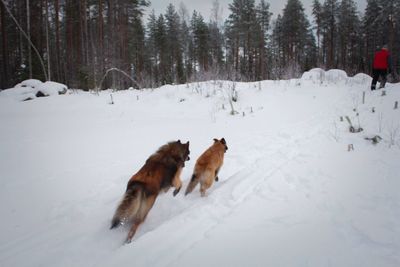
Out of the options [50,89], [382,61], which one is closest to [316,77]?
[382,61]

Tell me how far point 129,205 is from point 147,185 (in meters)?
0.30

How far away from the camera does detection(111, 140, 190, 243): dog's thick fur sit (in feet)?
7.75

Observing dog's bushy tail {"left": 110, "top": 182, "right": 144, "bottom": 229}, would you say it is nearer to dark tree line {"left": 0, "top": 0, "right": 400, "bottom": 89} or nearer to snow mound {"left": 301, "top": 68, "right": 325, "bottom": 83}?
snow mound {"left": 301, "top": 68, "right": 325, "bottom": 83}

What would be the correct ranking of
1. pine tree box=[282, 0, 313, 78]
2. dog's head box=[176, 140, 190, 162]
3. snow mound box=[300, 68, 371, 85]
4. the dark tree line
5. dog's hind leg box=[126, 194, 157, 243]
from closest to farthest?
dog's hind leg box=[126, 194, 157, 243] < dog's head box=[176, 140, 190, 162] < snow mound box=[300, 68, 371, 85] < the dark tree line < pine tree box=[282, 0, 313, 78]

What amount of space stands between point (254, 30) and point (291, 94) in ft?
77.2

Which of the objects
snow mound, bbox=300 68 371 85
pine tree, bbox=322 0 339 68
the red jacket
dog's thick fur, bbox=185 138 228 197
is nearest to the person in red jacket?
the red jacket

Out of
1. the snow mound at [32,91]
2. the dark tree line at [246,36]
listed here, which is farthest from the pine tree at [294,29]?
the snow mound at [32,91]

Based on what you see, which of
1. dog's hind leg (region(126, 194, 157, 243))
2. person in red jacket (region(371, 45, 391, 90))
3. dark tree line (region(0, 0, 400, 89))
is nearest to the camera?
dog's hind leg (region(126, 194, 157, 243))

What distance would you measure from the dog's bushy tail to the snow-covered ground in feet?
0.94

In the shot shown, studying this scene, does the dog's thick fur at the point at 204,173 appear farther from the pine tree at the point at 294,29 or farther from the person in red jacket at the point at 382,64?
the pine tree at the point at 294,29

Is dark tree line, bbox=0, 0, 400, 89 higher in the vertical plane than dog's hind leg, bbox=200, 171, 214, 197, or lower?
higher

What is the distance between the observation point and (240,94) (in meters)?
10.4

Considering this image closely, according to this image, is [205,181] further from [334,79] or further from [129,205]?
[334,79]

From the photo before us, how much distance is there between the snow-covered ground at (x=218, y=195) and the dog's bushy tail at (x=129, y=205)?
0.94 feet
